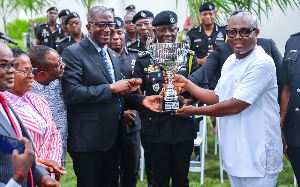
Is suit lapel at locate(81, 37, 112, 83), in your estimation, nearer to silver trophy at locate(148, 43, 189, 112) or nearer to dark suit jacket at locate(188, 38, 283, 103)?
silver trophy at locate(148, 43, 189, 112)

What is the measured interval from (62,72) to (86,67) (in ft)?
0.83

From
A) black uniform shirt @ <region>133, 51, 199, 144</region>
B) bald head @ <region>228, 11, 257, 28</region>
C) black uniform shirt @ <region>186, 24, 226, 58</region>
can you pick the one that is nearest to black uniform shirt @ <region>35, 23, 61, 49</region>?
black uniform shirt @ <region>186, 24, 226, 58</region>

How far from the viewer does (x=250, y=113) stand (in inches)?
131

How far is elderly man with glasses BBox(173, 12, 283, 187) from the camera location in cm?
327

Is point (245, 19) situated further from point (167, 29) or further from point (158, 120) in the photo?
point (158, 120)

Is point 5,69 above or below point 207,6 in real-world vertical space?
below

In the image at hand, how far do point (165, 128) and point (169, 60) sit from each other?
2.07ft

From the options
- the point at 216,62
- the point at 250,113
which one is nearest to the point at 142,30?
the point at 216,62

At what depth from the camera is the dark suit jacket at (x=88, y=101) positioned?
12.2ft

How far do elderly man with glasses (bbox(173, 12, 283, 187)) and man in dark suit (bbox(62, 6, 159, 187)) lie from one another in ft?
3.00

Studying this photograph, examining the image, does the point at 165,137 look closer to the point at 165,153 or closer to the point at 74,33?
the point at 165,153

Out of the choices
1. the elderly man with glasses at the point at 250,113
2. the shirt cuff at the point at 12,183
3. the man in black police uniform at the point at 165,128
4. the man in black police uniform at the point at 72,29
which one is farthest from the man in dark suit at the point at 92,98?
the man in black police uniform at the point at 72,29

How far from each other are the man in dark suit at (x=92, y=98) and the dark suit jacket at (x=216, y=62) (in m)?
0.62

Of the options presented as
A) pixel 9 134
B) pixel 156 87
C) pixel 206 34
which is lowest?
pixel 156 87
